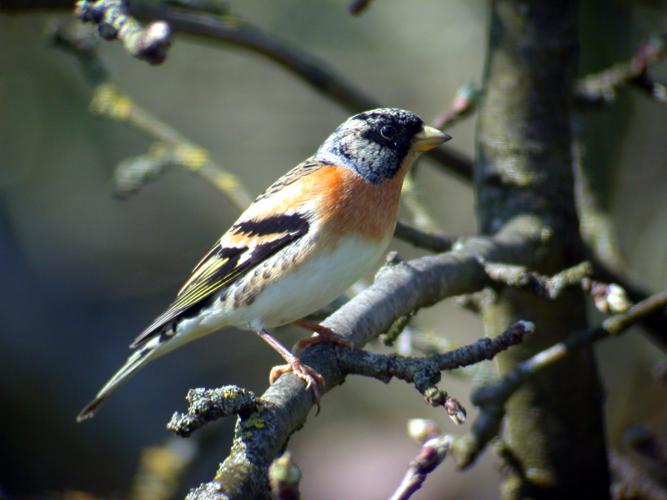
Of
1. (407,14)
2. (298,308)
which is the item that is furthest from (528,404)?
(407,14)

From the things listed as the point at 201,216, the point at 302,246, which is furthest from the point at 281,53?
the point at 201,216

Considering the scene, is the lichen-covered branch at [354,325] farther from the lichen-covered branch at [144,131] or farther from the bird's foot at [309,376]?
the lichen-covered branch at [144,131]

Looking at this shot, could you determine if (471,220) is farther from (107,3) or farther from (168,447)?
(107,3)

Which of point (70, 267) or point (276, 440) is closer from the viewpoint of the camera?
point (276, 440)

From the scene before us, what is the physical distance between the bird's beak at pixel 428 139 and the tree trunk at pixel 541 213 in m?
0.16

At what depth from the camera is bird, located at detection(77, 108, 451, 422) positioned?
2.34m

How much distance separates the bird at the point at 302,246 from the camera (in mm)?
2336

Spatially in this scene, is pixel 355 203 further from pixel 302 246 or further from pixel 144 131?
pixel 144 131

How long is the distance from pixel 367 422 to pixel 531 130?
3.20 meters

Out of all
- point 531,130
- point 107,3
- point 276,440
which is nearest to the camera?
point 276,440

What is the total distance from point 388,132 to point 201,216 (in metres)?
3.73

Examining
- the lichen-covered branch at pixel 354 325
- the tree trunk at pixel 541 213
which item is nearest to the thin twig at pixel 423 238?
the lichen-covered branch at pixel 354 325

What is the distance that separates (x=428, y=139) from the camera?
259 centimetres

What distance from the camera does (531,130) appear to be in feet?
8.41
